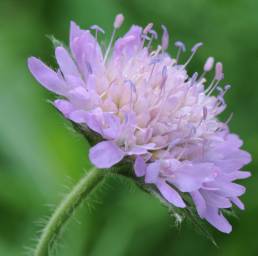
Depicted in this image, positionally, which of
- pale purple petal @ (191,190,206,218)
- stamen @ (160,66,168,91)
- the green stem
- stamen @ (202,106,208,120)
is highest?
stamen @ (160,66,168,91)

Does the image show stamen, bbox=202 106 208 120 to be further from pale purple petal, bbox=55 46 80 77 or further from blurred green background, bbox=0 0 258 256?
blurred green background, bbox=0 0 258 256

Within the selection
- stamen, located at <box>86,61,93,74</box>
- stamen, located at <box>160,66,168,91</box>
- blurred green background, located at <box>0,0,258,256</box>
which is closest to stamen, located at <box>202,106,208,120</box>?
stamen, located at <box>160,66,168,91</box>

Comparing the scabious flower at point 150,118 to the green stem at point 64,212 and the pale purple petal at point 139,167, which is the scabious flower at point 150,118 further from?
the green stem at point 64,212

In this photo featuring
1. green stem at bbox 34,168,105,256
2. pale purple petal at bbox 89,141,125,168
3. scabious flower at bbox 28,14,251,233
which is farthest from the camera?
green stem at bbox 34,168,105,256

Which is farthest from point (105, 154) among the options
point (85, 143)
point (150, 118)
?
point (85, 143)

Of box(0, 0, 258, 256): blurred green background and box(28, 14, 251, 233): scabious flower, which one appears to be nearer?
box(28, 14, 251, 233): scabious flower

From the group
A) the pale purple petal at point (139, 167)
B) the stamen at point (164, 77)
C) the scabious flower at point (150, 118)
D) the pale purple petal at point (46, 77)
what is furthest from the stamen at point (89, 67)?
the pale purple petal at point (139, 167)

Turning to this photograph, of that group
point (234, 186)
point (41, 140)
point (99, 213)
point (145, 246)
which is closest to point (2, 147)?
point (41, 140)

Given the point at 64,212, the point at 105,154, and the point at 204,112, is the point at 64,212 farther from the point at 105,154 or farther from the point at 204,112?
the point at 204,112
